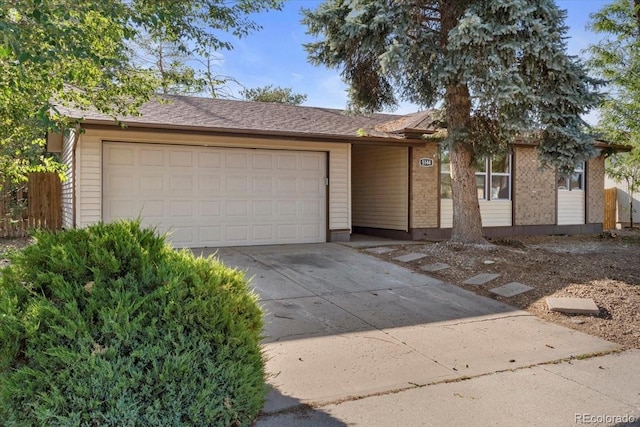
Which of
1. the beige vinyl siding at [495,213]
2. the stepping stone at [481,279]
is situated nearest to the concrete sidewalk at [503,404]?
the stepping stone at [481,279]

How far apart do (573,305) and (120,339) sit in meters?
5.46

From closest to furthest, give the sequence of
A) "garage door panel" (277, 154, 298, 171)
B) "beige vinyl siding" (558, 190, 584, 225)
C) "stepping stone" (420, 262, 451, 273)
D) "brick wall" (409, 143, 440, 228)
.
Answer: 1. "stepping stone" (420, 262, 451, 273)
2. "garage door panel" (277, 154, 298, 171)
3. "brick wall" (409, 143, 440, 228)
4. "beige vinyl siding" (558, 190, 584, 225)

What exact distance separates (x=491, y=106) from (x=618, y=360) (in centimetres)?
595

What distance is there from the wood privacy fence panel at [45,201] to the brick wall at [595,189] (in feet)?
52.6

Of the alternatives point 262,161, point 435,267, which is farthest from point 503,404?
point 262,161

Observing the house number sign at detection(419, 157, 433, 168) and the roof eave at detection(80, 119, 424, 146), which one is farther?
the house number sign at detection(419, 157, 433, 168)

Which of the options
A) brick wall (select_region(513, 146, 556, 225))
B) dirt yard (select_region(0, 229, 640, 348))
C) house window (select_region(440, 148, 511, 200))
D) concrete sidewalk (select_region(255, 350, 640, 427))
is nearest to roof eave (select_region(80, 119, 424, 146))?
house window (select_region(440, 148, 511, 200))

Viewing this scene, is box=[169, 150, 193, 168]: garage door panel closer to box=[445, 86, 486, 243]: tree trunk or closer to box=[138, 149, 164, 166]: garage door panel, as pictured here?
box=[138, 149, 164, 166]: garage door panel

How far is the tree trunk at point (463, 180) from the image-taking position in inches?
374

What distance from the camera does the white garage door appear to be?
30.6ft

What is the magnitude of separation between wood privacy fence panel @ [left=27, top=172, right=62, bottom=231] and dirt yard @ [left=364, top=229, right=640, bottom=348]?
9.29 meters

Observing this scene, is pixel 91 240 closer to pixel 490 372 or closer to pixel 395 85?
pixel 490 372

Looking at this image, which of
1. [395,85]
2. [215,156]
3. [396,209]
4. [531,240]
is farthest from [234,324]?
[531,240]

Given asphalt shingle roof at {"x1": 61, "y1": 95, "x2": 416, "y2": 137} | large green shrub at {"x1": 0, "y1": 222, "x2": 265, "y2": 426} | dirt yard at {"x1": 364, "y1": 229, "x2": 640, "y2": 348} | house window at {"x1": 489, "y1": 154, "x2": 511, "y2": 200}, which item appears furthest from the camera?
house window at {"x1": 489, "y1": 154, "x2": 511, "y2": 200}
